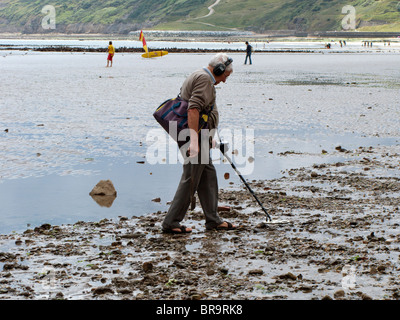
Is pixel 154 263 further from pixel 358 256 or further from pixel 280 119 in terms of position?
pixel 280 119

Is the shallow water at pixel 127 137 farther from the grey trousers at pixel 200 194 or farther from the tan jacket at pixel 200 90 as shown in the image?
the tan jacket at pixel 200 90

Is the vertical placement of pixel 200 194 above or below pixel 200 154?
below

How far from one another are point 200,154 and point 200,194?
0.56 m

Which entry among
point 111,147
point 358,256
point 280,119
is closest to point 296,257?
point 358,256

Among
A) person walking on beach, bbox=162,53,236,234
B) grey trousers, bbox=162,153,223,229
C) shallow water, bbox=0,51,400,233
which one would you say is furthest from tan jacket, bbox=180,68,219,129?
shallow water, bbox=0,51,400,233

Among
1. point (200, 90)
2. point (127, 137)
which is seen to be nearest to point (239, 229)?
point (200, 90)

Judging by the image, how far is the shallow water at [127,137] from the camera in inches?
369

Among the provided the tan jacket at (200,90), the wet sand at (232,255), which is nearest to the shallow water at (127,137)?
the wet sand at (232,255)

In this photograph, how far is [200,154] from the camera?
298 inches

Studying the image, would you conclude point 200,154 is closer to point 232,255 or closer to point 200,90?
point 200,90

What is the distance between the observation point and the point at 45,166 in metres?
11.6

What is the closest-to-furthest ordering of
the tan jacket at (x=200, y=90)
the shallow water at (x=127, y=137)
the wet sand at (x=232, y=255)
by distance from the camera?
the wet sand at (x=232, y=255)
the tan jacket at (x=200, y=90)
the shallow water at (x=127, y=137)

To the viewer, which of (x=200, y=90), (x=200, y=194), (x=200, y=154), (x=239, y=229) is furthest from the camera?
(x=200, y=194)
